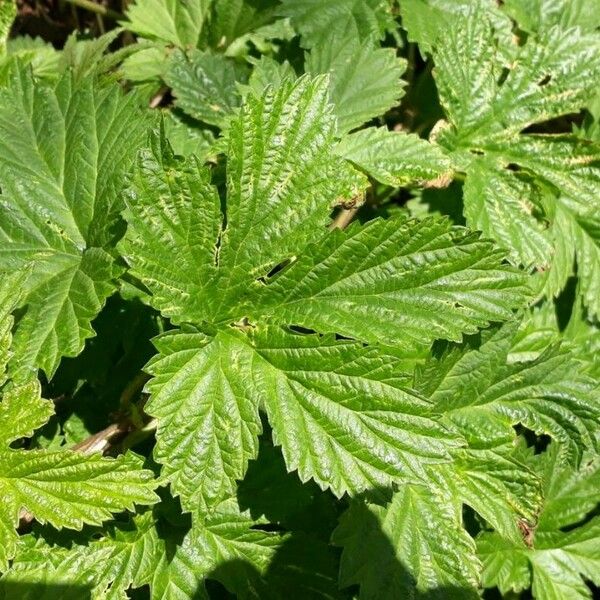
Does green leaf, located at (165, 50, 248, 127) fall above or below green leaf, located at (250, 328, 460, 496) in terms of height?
above

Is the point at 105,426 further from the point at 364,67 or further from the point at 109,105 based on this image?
the point at 364,67

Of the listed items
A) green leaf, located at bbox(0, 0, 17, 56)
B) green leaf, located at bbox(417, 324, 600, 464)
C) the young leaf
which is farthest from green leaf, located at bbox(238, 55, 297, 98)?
green leaf, located at bbox(417, 324, 600, 464)

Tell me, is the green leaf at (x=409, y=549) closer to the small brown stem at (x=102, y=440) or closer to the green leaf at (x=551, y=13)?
the small brown stem at (x=102, y=440)

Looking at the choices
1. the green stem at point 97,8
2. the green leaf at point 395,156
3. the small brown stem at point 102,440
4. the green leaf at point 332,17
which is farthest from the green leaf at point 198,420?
the green stem at point 97,8

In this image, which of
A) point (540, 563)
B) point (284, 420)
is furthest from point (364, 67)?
point (540, 563)

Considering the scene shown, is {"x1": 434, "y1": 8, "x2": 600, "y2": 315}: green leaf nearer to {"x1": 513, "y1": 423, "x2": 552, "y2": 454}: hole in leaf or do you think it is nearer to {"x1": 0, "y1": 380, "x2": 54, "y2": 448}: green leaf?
{"x1": 513, "y1": 423, "x2": 552, "y2": 454}: hole in leaf

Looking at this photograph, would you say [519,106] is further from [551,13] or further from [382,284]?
[382,284]

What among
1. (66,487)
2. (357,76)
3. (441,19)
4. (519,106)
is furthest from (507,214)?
(66,487)
